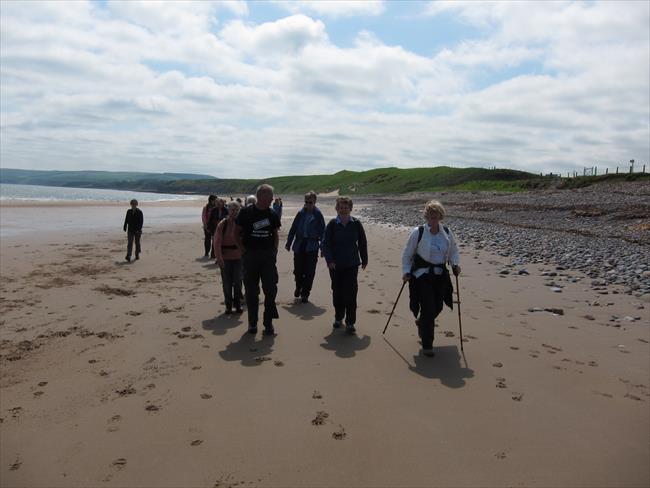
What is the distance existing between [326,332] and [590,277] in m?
6.57

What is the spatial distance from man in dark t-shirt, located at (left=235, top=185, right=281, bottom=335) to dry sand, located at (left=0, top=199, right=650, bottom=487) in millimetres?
554

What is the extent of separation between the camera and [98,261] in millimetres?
13453

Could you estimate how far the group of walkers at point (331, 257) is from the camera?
580 centimetres

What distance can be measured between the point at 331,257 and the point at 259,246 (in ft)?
3.53

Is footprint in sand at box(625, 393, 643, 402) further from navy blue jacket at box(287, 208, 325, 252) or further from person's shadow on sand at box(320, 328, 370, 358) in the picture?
navy blue jacket at box(287, 208, 325, 252)

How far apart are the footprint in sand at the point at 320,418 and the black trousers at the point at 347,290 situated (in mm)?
2473

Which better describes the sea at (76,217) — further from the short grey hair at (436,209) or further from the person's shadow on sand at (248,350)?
the short grey hair at (436,209)

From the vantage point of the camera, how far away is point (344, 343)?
20.8 feet

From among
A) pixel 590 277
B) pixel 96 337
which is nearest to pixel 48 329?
pixel 96 337

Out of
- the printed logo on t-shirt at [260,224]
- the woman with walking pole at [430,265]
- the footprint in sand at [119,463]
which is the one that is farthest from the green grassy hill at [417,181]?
the footprint in sand at [119,463]

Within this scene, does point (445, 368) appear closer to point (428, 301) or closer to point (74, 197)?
point (428, 301)

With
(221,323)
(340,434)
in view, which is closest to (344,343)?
(221,323)

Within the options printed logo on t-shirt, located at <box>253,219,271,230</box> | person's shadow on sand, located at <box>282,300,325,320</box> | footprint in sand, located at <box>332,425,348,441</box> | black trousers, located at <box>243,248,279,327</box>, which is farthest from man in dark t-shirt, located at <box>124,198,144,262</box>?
footprint in sand, located at <box>332,425,348,441</box>

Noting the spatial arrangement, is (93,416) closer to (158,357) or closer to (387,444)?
(158,357)
